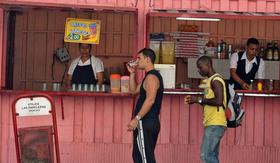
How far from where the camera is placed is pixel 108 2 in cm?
914

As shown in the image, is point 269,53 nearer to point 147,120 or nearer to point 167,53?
point 167,53

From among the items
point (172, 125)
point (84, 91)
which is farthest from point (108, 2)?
point (172, 125)

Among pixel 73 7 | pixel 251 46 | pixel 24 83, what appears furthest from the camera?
pixel 24 83

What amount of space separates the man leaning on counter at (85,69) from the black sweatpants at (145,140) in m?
1.95

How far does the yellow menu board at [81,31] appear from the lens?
9.15 m

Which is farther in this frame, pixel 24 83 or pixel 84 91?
pixel 24 83

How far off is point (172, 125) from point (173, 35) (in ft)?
5.19

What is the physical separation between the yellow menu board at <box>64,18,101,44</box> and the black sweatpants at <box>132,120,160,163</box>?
1.99m

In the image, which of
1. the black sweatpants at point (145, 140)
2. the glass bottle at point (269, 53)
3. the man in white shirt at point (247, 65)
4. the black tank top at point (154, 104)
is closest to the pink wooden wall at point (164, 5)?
the man in white shirt at point (247, 65)

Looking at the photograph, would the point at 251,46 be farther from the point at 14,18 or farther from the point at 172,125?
the point at 14,18

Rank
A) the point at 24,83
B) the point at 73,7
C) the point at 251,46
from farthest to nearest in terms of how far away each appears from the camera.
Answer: the point at 24,83
the point at 251,46
the point at 73,7

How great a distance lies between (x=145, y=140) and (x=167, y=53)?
2.21 meters

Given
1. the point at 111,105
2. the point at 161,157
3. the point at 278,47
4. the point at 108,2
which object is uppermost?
the point at 108,2

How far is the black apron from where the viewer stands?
9.48 m
